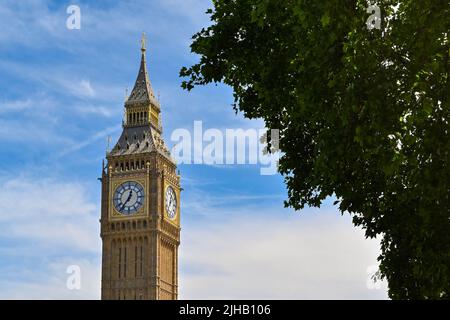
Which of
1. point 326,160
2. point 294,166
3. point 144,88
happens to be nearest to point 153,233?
point 144,88

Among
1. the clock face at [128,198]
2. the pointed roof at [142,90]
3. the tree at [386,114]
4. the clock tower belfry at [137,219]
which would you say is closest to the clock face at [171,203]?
the clock tower belfry at [137,219]

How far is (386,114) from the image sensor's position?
2019 cm

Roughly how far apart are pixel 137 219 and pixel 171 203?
568 centimetres

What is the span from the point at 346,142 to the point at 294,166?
22.1 feet

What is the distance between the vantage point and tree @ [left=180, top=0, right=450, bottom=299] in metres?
20.3

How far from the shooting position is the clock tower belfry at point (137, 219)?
10506 cm

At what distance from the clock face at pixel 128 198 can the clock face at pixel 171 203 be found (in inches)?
152

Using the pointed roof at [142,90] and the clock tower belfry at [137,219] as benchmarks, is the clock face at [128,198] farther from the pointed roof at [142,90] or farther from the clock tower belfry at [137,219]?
the pointed roof at [142,90]

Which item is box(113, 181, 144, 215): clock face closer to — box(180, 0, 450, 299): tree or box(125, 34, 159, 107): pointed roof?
box(125, 34, 159, 107): pointed roof

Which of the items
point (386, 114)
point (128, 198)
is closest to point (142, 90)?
point (128, 198)

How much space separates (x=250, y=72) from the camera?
1060 inches

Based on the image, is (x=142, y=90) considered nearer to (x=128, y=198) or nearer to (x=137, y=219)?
(x=128, y=198)
